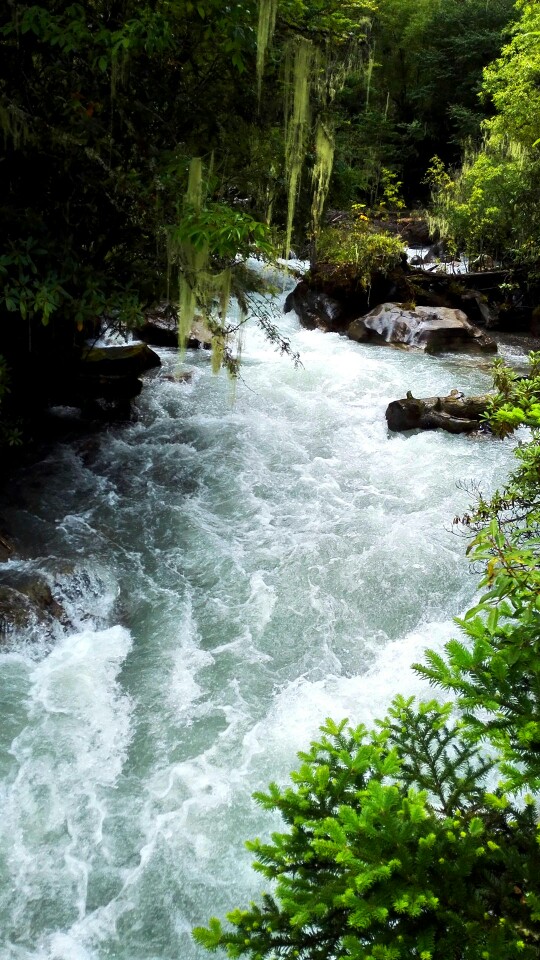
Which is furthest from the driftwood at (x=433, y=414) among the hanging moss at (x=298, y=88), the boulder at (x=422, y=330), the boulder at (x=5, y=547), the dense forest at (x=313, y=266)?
the boulder at (x=5, y=547)

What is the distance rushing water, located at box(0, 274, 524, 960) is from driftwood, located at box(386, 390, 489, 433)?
256mm

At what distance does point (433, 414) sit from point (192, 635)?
5.72 meters

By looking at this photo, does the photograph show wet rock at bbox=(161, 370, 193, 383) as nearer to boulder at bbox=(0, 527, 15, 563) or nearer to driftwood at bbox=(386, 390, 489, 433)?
driftwood at bbox=(386, 390, 489, 433)

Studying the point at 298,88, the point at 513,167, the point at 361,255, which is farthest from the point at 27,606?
the point at 513,167

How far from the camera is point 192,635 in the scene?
6172 mm

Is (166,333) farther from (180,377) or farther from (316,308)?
(316,308)

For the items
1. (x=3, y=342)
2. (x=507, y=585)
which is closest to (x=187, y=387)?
(x=3, y=342)

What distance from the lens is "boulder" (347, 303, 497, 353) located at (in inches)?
565

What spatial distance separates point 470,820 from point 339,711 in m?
3.04

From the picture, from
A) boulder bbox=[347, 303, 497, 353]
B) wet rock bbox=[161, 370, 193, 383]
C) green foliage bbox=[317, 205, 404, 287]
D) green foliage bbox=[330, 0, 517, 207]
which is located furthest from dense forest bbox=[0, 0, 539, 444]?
green foliage bbox=[330, 0, 517, 207]

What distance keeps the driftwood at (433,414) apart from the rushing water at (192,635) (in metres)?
0.26

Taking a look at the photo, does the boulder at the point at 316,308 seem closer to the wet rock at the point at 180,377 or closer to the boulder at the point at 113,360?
the wet rock at the point at 180,377

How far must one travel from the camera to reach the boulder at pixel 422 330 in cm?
1436

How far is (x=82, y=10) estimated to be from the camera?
212 inches
